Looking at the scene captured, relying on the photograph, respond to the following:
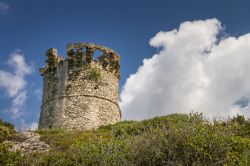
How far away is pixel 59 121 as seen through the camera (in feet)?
92.9

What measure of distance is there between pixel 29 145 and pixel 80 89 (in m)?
9.14

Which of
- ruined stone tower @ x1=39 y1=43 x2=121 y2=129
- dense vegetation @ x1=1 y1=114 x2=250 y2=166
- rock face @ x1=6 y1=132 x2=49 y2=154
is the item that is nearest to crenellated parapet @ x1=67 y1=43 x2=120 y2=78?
ruined stone tower @ x1=39 y1=43 x2=121 y2=129

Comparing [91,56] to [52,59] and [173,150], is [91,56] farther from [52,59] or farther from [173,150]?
[173,150]

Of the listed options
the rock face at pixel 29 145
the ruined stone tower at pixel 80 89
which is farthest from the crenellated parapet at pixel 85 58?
the rock face at pixel 29 145

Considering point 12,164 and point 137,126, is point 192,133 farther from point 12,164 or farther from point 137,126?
point 137,126

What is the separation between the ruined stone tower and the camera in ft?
92.9

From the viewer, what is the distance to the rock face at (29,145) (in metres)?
19.4

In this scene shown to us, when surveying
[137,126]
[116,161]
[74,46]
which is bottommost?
[116,161]

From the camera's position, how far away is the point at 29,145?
20.3m

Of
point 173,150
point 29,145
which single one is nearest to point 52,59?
point 29,145

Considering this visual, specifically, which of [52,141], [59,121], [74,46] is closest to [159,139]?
[52,141]

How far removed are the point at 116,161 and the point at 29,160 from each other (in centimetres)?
424

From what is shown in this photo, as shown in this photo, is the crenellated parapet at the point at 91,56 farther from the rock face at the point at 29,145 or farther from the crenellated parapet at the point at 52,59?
the rock face at the point at 29,145

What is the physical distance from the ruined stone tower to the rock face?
603 centimetres
